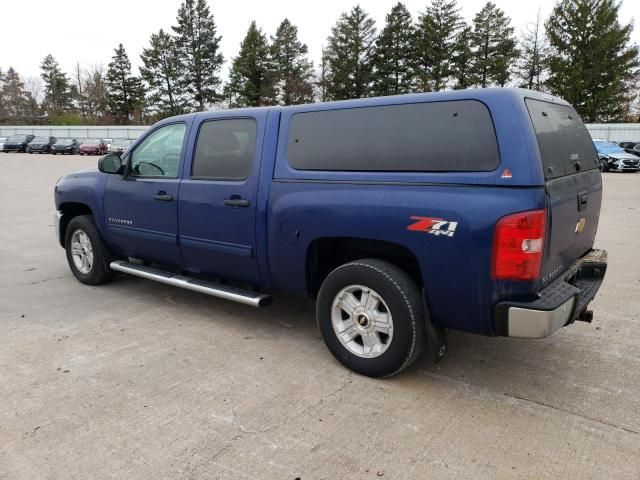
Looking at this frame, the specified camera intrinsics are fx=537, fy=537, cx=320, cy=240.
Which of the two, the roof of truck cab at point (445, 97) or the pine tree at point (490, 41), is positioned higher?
the pine tree at point (490, 41)

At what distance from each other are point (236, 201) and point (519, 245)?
7.24 feet

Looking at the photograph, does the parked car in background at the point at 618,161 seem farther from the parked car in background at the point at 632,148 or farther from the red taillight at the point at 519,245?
the red taillight at the point at 519,245

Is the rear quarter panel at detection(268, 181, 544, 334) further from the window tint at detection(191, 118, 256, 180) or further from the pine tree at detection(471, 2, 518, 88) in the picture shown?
the pine tree at detection(471, 2, 518, 88)

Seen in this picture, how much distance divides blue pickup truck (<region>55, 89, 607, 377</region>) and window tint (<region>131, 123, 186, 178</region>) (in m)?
0.02

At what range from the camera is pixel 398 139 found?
3545 millimetres

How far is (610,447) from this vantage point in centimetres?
291

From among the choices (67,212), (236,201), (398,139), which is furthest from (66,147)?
(398,139)

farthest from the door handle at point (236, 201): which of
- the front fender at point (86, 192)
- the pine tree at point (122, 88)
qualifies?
the pine tree at point (122, 88)

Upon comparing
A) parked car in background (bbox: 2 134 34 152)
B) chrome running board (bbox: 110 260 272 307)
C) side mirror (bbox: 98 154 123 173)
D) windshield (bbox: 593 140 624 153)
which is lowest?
chrome running board (bbox: 110 260 272 307)

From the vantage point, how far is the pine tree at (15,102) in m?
83.6

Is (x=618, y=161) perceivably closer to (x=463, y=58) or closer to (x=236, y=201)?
(x=236, y=201)

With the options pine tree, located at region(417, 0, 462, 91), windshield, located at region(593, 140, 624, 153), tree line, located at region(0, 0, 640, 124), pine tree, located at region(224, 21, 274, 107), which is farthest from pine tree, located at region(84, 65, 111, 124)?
windshield, located at region(593, 140, 624, 153)

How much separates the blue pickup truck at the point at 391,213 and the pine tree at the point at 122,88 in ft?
251

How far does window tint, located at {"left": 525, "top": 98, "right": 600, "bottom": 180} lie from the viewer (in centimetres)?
325
